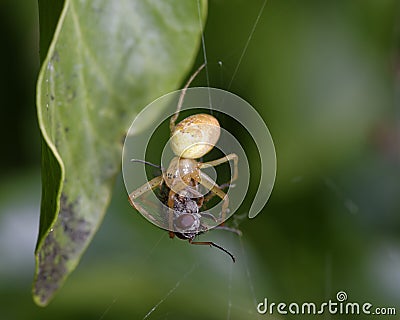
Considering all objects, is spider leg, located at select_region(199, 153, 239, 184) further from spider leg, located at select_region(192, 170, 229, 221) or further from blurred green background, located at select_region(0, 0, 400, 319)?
blurred green background, located at select_region(0, 0, 400, 319)

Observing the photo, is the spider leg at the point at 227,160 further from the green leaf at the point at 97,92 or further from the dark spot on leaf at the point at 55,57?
the dark spot on leaf at the point at 55,57

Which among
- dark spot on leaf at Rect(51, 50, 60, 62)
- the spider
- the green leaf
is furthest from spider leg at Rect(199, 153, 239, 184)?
dark spot on leaf at Rect(51, 50, 60, 62)

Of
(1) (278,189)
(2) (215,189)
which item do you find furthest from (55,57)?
(1) (278,189)

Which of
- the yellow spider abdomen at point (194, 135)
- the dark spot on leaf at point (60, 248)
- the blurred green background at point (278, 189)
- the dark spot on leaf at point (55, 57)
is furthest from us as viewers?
the blurred green background at point (278, 189)

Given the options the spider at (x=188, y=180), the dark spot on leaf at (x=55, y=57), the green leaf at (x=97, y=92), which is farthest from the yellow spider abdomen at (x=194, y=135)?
the dark spot on leaf at (x=55, y=57)

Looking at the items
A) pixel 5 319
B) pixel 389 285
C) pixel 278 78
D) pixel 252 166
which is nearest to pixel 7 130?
pixel 5 319

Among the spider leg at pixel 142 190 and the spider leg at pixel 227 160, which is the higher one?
the spider leg at pixel 227 160
